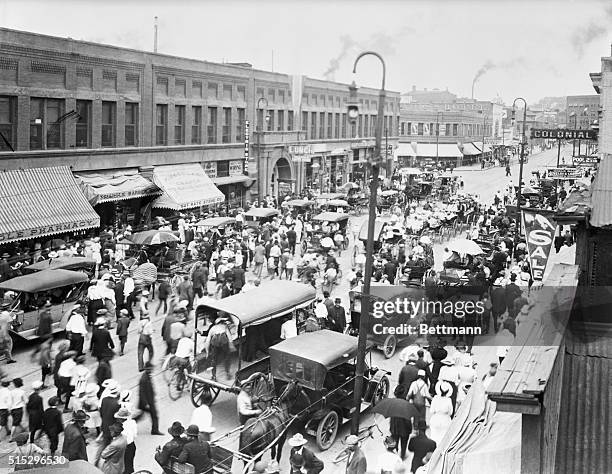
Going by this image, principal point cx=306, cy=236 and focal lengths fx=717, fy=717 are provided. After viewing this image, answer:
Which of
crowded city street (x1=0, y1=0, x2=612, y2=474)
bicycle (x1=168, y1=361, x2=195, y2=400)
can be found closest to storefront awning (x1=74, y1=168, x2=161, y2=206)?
crowded city street (x1=0, y1=0, x2=612, y2=474)

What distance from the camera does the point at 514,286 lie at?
18.6 metres

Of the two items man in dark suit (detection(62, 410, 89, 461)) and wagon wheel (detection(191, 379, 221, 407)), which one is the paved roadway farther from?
man in dark suit (detection(62, 410, 89, 461))

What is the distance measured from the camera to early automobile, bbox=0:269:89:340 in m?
16.4

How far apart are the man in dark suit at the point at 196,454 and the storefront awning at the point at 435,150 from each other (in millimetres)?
65189

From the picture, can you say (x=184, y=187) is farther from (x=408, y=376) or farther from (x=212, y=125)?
(x=408, y=376)

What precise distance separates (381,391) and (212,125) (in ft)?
97.2

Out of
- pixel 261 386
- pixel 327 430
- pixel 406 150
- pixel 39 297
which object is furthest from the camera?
pixel 406 150

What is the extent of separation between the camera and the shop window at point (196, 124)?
39219 millimetres

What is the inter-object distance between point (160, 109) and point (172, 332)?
923 inches

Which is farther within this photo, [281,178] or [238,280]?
[281,178]

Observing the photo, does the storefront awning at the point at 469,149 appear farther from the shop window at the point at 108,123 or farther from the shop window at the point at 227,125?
the shop window at the point at 108,123

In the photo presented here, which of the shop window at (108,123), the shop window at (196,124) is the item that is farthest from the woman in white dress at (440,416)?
the shop window at (196,124)

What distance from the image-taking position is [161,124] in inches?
1439

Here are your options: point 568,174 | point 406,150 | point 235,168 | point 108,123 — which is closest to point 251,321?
point 108,123
